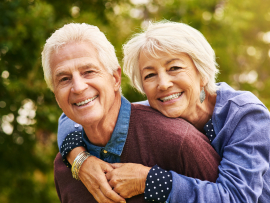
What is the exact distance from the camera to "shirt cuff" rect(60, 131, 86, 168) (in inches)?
86.8

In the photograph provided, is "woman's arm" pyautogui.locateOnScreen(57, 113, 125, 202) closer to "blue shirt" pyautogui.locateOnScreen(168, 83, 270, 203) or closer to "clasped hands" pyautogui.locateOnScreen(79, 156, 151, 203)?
"clasped hands" pyautogui.locateOnScreen(79, 156, 151, 203)

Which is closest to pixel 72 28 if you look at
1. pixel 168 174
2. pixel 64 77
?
pixel 64 77

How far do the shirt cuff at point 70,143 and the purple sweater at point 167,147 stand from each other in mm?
346

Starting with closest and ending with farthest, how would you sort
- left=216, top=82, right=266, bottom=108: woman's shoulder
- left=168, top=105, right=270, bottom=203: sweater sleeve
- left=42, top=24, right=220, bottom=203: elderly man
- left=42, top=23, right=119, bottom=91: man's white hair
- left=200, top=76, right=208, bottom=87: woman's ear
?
left=168, top=105, right=270, bottom=203: sweater sleeve, left=42, top=24, right=220, bottom=203: elderly man, left=42, top=23, right=119, bottom=91: man's white hair, left=216, top=82, right=266, bottom=108: woman's shoulder, left=200, top=76, right=208, bottom=87: woman's ear

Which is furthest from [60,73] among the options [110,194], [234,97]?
[234,97]

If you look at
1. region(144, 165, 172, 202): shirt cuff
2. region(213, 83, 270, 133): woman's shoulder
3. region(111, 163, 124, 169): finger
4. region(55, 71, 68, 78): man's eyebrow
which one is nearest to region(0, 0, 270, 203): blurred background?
region(213, 83, 270, 133): woman's shoulder

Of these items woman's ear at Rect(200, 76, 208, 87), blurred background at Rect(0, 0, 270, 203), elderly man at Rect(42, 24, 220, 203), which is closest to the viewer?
elderly man at Rect(42, 24, 220, 203)

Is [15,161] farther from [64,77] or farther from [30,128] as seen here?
[64,77]

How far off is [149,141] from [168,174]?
0.82 ft

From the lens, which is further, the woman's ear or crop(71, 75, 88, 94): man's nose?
the woman's ear

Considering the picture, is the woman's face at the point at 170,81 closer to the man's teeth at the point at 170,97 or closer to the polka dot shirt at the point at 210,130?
the man's teeth at the point at 170,97

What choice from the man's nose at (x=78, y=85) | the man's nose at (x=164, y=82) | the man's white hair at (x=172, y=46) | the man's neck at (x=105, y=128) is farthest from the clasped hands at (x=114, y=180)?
the man's white hair at (x=172, y=46)

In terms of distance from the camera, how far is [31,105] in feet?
15.8

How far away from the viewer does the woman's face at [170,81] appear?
2.14m
